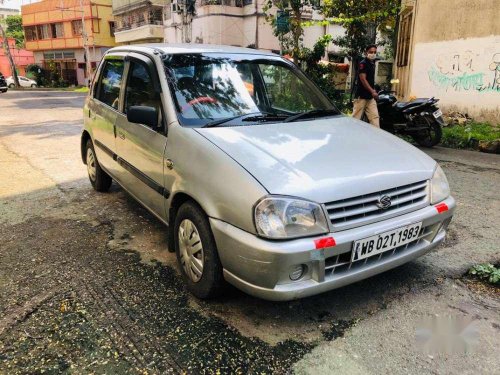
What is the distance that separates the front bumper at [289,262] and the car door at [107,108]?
222 cm

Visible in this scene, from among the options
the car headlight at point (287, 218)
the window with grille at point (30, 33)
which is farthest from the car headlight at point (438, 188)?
the window with grille at point (30, 33)

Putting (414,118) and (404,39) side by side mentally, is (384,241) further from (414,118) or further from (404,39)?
(404,39)

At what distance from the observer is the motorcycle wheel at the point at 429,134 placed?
750 cm

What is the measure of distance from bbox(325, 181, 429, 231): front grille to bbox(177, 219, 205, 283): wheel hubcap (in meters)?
0.87

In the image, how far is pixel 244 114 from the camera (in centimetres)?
319

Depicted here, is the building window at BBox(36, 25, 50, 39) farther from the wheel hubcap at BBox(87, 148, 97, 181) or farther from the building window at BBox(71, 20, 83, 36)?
the wheel hubcap at BBox(87, 148, 97, 181)

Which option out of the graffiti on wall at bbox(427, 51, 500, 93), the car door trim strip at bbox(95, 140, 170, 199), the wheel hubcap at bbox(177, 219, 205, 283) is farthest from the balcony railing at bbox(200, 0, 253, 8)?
the wheel hubcap at bbox(177, 219, 205, 283)

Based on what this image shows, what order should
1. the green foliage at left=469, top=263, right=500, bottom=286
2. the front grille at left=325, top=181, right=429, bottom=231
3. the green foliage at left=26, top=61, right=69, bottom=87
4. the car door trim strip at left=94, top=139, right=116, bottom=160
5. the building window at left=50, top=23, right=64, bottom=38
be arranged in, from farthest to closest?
the building window at left=50, top=23, right=64, bottom=38, the green foliage at left=26, top=61, right=69, bottom=87, the car door trim strip at left=94, top=139, right=116, bottom=160, the green foliage at left=469, top=263, right=500, bottom=286, the front grille at left=325, top=181, right=429, bottom=231

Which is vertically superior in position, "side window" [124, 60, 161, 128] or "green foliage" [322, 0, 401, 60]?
"green foliage" [322, 0, 401, 60]

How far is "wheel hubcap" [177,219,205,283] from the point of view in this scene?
2.71 metres

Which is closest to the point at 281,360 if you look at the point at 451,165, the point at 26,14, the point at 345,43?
the point at 451,165

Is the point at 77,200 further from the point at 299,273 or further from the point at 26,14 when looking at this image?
the point at 26,14

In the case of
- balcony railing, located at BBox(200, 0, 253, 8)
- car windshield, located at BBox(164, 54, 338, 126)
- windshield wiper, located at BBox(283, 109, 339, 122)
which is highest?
balcony railing, located at BBox(200, 0, 253, 8)

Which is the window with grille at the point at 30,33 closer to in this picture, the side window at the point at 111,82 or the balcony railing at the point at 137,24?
the balcony railing at the point at 137,24
